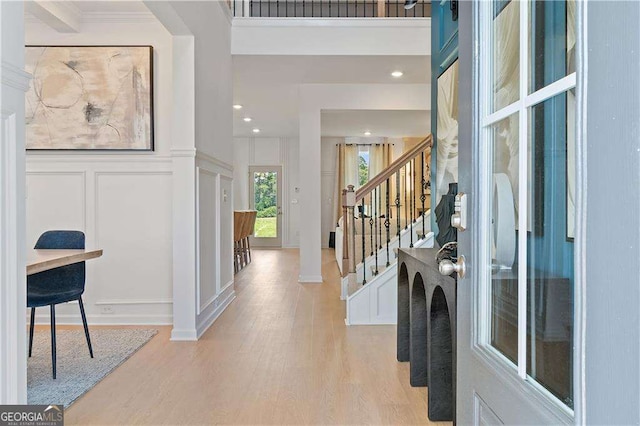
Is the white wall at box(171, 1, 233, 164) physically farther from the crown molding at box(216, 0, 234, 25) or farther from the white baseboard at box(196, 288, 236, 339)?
the white baseboard at box(196, 288, 236, 339)

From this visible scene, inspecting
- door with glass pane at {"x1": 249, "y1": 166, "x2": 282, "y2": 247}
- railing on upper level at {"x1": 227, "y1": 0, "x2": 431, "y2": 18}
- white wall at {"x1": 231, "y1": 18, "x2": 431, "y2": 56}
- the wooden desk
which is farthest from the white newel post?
door with glass pane at {"x1": 249, "y1": 166, "x2": 282, "y2": 247}

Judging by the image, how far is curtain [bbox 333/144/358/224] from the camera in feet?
35.2

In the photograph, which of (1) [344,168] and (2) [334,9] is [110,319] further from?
(1) [344,168]

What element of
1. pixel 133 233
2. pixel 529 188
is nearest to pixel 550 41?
pixel 529 188

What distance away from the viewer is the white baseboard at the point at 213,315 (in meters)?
3.57

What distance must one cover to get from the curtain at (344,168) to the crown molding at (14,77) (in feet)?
31.6

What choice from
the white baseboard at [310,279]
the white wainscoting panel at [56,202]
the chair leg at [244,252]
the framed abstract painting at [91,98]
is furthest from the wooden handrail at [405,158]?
the chair leg at [244,252]

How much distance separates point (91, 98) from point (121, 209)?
105 cm

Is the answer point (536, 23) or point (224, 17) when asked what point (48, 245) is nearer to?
point (224, 17)

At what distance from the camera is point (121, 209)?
13.0 feet

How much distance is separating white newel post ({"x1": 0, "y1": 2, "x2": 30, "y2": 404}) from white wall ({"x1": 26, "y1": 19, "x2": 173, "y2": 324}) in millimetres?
2864

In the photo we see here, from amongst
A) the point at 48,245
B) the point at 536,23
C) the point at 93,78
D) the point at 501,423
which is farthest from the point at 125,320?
the point at 536,23

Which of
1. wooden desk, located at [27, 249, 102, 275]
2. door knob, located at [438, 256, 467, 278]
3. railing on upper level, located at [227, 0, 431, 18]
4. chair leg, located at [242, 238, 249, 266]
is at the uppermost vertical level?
railing on upper level, located at [227, 0, 431, 18]

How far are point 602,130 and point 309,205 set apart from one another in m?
5.69
